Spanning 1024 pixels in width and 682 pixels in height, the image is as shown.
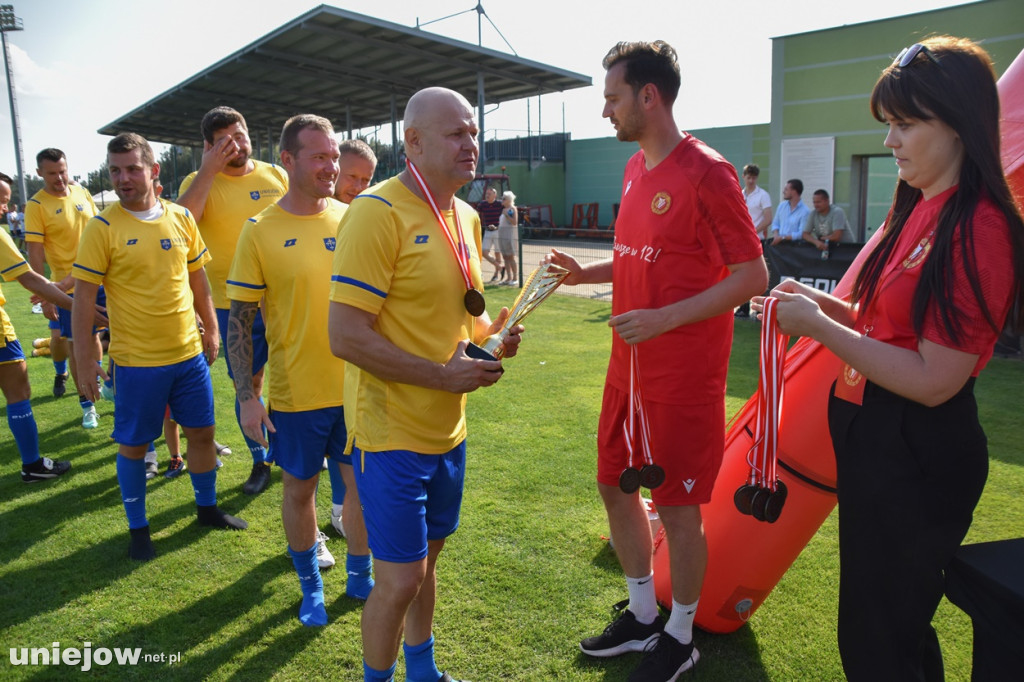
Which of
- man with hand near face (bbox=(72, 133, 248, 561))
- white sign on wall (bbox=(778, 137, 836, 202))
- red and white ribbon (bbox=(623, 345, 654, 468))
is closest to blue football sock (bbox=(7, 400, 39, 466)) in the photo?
man with hand near face (bbox=(72, 133, 248, 561))

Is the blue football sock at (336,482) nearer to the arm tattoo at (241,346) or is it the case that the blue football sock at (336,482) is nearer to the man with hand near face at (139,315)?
the arm tattoo at (241,346)

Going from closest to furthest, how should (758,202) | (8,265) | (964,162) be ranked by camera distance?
(964,162)
(8,265)
(758,202)

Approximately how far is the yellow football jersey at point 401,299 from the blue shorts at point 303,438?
919mm

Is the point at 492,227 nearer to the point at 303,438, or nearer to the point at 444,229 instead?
the point at 303,438

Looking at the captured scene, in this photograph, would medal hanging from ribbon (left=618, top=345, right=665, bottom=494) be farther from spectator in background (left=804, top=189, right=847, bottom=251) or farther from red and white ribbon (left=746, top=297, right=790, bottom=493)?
spectator in background (left=804, top=189, right=847, bottom=251)

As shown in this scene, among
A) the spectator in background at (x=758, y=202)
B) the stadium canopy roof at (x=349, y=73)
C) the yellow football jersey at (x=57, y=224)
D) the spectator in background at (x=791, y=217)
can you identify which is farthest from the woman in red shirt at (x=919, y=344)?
the stadium canopy roof at (x=349, y=73)

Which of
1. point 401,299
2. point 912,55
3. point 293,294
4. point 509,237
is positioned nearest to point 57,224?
point 293,294

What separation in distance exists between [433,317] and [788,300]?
1.15 m

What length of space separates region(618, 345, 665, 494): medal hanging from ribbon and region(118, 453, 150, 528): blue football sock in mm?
2934

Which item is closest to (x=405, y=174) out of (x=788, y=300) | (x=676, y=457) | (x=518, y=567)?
(x=788, y=300)

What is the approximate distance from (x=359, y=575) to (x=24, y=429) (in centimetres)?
330

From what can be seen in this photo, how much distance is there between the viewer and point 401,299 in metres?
2.29

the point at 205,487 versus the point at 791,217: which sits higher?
the point at 791,217

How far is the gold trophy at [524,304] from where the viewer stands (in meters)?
2.32
